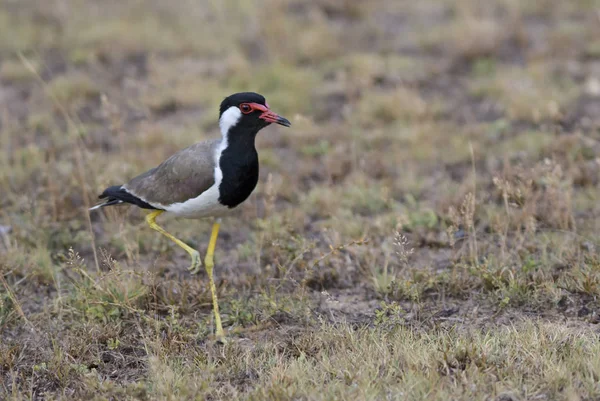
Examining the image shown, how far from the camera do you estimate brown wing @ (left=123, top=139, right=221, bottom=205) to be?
527 cm

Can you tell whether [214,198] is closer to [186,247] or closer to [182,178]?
[182,178]

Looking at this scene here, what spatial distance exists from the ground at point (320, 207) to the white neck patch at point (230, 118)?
0.79 m

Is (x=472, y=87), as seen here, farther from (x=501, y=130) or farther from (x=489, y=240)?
(x=489, y=240)

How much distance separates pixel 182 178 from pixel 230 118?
1.78 feet

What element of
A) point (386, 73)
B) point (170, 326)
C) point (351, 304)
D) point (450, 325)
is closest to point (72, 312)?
point (170, 326)

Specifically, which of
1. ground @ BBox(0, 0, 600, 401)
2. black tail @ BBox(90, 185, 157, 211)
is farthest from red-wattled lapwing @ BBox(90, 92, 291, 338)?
ground @ BBox(0, 0, 600, 401)

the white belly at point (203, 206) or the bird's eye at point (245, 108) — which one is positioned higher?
the bird's eye at point (245, 108)

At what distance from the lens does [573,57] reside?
985 cm

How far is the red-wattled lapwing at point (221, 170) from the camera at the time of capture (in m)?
5.16

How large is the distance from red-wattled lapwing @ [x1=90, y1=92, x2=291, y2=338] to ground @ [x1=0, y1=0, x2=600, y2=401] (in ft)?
1.76

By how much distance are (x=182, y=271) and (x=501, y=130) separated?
13.2ft

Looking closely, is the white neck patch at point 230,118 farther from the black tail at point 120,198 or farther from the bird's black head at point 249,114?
the black tail at point 120,198

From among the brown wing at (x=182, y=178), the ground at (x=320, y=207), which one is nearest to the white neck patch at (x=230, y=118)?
the brown wing at (x=182, y=178)

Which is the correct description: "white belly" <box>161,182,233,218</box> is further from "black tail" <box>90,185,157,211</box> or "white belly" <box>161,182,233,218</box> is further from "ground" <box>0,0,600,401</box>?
"ground" <box>0,0,600,401</box>
